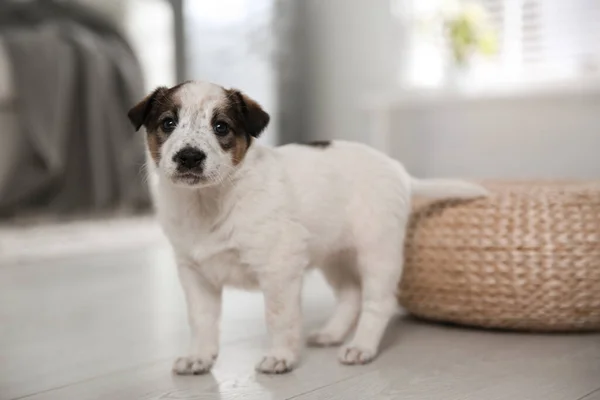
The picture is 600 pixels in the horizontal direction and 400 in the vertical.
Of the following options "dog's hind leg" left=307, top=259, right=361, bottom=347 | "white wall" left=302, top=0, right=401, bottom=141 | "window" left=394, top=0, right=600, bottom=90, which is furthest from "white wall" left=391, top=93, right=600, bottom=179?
"dog's hind leg" left=307, top=259, right=361, bottom=347

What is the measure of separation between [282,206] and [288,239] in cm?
7

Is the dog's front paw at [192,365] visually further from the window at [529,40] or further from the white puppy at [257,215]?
the window at [529,40]

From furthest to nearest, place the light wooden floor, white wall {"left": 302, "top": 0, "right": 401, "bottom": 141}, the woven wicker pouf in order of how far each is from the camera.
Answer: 1. white wall {"left": 302, "top": 0, "right": 401, "bottom": 141}
2. the woven wicker pouf
3. the light wooden floor

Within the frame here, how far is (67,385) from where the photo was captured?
1.50 m

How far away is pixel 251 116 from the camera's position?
1.54 m

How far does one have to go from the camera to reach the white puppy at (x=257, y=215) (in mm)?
1483

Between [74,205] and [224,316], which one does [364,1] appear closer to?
[74,205]

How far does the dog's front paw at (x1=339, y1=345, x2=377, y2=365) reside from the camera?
1586 mm

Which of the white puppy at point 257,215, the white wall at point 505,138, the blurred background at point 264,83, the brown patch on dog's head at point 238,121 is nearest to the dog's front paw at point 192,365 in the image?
the white puppy at point 257,215

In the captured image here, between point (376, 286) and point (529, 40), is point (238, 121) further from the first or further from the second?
point (529, 40)

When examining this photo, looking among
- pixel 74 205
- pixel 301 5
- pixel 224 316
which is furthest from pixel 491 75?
pixel 224 316

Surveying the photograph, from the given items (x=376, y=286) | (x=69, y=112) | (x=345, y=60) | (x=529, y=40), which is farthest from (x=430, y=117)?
(x=376, y=286)

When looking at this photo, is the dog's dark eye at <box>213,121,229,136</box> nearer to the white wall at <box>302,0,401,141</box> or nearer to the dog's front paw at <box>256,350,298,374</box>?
the dog's front paw at <box>256,350,298,374</box>

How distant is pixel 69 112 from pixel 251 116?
2349 millimetres
